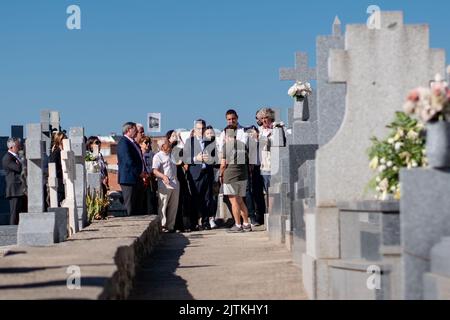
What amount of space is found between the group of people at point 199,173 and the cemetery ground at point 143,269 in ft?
5.20

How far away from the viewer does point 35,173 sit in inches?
463

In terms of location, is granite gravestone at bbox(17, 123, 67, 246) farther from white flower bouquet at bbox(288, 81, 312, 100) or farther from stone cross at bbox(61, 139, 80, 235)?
white flower bouquet at bbox(288, 81, 312, 100)

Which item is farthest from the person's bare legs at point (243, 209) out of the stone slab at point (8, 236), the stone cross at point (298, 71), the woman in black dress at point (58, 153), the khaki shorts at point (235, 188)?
the stone slab at point (8, 236)

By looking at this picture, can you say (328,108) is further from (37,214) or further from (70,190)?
(70,190)

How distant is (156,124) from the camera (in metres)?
18.2

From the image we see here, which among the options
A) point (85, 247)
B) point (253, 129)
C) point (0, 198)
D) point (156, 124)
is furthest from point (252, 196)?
point (85, 247)

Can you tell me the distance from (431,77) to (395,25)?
49 cm

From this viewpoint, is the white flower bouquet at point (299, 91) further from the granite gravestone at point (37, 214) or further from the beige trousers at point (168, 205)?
the beige trousers at point (168, 205)

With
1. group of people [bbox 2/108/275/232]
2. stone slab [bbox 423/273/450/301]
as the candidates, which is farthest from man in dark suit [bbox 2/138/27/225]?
stone slab [bbox 423/273/450/301]

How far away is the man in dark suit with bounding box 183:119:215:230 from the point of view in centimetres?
1626

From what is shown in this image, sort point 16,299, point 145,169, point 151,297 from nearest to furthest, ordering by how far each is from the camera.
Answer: point 16,299, point 151,297, point 145,169

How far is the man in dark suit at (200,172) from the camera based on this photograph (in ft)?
53.3

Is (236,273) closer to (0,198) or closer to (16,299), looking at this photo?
(16,299)

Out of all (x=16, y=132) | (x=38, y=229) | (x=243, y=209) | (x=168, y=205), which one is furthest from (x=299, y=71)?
(x=16, y=132)
